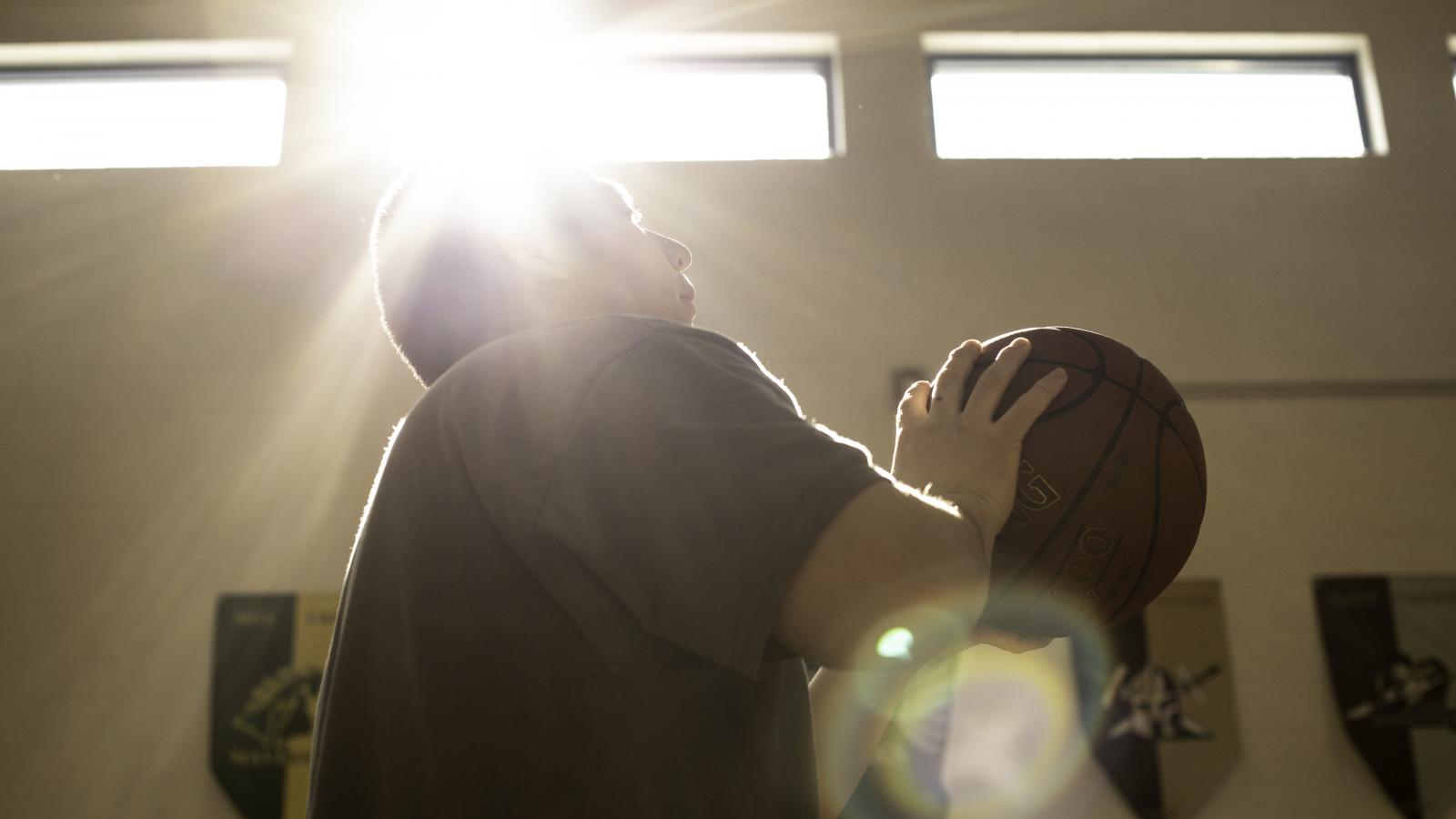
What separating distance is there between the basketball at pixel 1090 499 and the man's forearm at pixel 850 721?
13 centimetres

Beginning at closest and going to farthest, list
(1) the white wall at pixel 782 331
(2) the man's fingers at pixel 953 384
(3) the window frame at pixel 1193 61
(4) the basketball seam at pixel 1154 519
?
(2) the man's fingers at pixel 953 384
(4) the basketball seam at pixel 1154 519
(1) the white wall at pixel 782 331
(3) the window frame at pixel 1193 61

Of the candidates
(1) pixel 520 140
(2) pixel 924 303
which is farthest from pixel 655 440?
(1) pixel 520 140

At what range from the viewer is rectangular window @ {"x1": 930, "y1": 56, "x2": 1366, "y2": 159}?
3.62 meters

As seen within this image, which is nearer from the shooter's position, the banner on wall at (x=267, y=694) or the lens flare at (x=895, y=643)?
the lens flare at (x=895, y=643)

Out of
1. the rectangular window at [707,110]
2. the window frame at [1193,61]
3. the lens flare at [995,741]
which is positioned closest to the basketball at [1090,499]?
the lens flare at [995,741]

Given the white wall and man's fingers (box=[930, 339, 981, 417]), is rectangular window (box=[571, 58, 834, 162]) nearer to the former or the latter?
the white wall

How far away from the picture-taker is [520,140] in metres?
3.50

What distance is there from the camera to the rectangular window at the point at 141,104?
140 inches

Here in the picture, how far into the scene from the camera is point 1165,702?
2.94 m

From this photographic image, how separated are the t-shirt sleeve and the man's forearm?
16.9 inches

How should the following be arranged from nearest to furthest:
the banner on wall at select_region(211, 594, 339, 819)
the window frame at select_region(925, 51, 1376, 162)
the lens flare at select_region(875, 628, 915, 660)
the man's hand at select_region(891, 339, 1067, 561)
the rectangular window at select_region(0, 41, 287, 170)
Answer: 1. the lens flare at select_region(875, 628, 915, 660)
2. the man's hand at select_region(891, 339, 1067, 561)
3. the banner on wall at select_region(211, 594, 339, 819)
4. the rectangular window at select_region(0, 41, 287, 170)
5. the window frame at select_region(925, 51, 1376, 162)

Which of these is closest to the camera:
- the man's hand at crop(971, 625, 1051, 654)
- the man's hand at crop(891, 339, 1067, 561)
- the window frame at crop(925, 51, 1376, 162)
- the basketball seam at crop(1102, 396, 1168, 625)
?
the man's hand at crop(891, 339, 1067, 561)

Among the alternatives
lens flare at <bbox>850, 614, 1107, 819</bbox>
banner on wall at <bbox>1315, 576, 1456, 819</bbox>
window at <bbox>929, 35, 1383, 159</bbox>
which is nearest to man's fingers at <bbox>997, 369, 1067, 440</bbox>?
lens flare at <bbox>850, 614, 1107, 819</bbox>

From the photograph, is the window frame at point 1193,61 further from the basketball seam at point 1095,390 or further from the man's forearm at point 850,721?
the man's forearm at point 850,721
